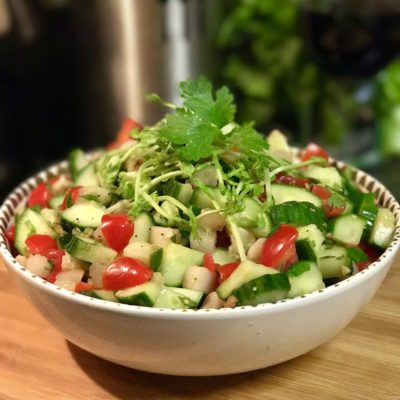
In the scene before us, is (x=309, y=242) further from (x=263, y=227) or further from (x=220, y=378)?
(x=220, y=378)

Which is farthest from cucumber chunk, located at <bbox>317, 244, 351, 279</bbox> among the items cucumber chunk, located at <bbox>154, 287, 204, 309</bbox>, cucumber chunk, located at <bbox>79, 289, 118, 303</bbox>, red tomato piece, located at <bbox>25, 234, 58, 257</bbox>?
red tomato piece, located at <bbox>25, 234, 58, 257</bbox>

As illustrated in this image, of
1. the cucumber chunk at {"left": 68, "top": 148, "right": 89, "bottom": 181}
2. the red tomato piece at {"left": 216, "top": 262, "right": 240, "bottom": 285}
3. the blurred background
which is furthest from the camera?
the blurred background

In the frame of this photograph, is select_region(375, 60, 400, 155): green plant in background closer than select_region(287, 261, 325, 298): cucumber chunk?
No

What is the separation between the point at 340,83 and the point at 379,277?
5.71 ft

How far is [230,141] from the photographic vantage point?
3.90 ft

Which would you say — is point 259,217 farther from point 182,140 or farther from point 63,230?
point 63,230

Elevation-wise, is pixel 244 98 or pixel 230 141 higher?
pixel 230 141

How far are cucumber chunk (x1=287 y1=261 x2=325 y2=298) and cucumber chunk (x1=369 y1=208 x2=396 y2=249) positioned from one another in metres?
0.18

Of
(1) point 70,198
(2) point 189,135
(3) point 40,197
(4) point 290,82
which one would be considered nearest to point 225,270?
(2) point 189,135

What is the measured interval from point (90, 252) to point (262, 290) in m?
0.29

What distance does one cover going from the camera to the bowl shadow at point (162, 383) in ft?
3.55

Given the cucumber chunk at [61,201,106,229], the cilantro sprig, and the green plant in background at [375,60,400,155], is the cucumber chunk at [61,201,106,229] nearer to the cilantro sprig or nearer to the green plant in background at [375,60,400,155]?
the cilantro sprig

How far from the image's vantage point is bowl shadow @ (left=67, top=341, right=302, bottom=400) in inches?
42.6

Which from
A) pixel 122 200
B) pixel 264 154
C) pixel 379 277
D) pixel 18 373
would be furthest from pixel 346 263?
pixel 18 373
